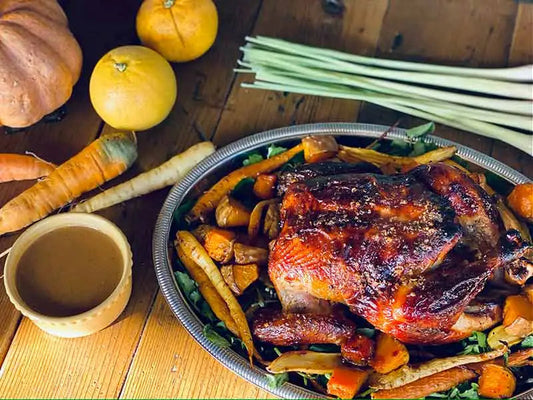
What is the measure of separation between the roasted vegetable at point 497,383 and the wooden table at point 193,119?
1.66 feet

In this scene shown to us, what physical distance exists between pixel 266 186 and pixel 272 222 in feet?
0.40

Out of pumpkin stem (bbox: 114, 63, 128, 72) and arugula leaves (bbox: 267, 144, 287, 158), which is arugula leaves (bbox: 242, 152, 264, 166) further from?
pumpkin stem (bbox: 114, 63, 128, 72)

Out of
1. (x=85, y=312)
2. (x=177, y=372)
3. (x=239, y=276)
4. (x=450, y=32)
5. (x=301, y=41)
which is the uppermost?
(x=450, y=32)

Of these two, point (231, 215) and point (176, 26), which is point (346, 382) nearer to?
point (231, 215)

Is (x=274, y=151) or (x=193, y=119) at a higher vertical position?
(x=274, y=151)

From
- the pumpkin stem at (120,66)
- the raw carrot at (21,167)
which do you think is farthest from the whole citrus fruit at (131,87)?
the raw carrot at (21,167)

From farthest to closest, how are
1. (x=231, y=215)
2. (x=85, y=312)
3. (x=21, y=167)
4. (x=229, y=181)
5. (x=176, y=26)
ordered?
(x=176, y=26) → (x=21, y=167) → (x=229, y=181) → (x=231, y=215) → (x=85, y=312)

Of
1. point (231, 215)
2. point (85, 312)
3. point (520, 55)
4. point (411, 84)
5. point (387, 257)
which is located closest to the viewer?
point (387, 257)

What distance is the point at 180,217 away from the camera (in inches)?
69.6

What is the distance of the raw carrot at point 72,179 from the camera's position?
1815 millimetres

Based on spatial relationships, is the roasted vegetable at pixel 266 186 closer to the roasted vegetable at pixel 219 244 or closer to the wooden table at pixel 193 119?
the roasted vegetable at pixel 219 244

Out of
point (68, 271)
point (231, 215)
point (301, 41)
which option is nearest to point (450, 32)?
point (301, 41)

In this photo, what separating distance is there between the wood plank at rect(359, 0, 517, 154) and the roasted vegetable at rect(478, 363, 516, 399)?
3.47 ft

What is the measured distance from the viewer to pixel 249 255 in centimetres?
161
